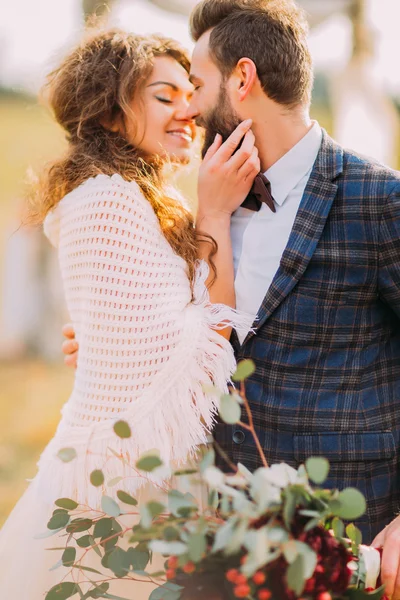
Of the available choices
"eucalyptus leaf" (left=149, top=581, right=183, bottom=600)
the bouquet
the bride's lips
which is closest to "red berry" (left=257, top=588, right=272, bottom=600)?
the bouquet

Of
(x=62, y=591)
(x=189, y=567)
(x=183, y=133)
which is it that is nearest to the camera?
(x=189, y=567)

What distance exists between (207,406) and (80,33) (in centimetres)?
132

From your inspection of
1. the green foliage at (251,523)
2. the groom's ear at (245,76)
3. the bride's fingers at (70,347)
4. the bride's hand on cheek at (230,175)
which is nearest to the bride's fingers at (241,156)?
the bride's hand on cheek at (230,175)

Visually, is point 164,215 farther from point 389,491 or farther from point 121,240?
point 389,491

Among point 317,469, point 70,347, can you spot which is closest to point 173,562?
point 317,469

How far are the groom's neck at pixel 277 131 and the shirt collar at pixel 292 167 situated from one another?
27 millimetres

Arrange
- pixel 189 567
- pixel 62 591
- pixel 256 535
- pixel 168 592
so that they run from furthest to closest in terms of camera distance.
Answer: pixel 62 591
pixel 168 592
pixel 189 567
pixel 256 535

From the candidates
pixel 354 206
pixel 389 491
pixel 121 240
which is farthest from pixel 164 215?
pixel 389 491

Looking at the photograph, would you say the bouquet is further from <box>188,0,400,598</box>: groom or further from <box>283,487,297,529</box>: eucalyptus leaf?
<box>188,0,400,598</box>: groom

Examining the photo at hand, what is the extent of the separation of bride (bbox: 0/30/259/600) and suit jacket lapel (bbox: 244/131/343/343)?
0.31 feet

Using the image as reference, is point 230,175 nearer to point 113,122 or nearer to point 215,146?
point 215,146

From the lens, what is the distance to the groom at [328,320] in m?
1.69

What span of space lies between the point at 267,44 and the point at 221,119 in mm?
237

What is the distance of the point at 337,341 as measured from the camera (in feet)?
5.65
